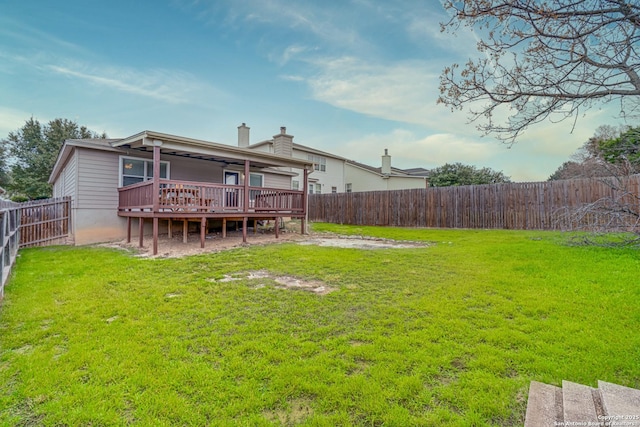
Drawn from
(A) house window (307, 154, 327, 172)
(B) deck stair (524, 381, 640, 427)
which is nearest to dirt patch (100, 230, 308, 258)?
(B) deck stair (524, 381, 640, 427)

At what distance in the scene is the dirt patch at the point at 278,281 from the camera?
4.70m

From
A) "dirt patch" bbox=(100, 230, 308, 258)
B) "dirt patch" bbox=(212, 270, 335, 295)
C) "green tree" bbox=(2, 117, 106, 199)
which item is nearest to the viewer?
"dirt patch" bbox=(212, 270, 335, 295)

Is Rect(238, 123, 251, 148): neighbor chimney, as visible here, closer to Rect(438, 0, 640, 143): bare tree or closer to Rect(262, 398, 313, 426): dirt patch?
Rect(438, 0, 640, 143): bare tree

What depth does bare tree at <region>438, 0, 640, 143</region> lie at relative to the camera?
1.98 meters

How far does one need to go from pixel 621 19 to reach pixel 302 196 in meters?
10.3

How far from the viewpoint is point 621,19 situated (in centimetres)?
180

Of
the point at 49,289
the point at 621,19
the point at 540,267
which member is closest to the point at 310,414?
the point at 621,19

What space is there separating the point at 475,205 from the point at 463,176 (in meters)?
14.0

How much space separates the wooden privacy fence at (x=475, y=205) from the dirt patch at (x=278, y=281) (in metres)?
7.29

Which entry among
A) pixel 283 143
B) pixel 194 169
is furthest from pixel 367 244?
pixel 283 143

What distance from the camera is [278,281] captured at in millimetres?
5109

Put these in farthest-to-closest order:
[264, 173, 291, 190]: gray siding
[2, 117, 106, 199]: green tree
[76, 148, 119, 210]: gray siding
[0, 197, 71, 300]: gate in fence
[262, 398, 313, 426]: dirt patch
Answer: [2, 117, 106, 199]: green tree
[264, 173, 291, 190]: gray siding
[76, 148, 119, 210]: gray siding
[0, 197, 71, 300]: gate in fence
[262, 398, 313, 426]: dirt patch

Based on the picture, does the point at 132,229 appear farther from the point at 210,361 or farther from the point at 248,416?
the point at 248,416

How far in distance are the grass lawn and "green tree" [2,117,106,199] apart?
1243 inches
